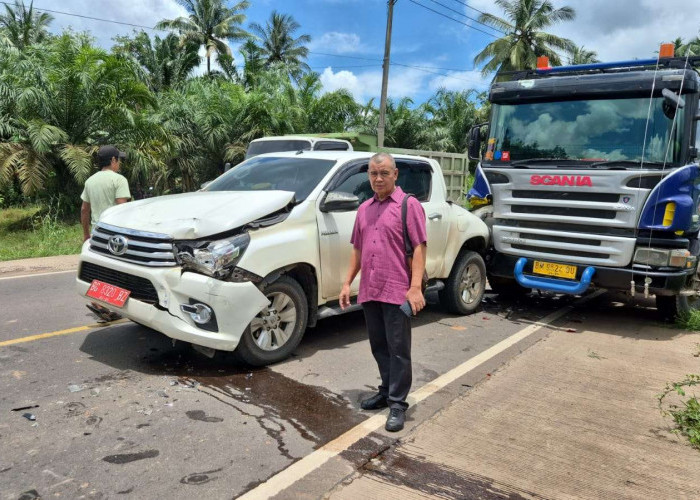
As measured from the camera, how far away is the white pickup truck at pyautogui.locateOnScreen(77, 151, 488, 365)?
4367mm

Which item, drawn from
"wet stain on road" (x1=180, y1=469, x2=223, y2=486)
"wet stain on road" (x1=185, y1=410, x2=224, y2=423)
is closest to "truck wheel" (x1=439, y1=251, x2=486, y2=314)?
"wet stain on road" (x1=185, y1=410, x2=224, y2=423)

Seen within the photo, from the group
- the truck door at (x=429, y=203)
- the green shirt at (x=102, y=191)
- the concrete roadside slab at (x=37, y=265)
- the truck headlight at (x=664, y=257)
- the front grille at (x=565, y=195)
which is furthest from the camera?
the concrete roadside slab at (x=37, y=265)

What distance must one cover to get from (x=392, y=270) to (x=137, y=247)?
2.16 meters

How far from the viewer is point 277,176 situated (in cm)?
572

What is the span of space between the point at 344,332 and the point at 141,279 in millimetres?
2361

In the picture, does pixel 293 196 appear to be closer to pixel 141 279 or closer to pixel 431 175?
pixel 141 279

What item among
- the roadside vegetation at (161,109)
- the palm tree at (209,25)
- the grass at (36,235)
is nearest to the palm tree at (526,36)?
the roadside vegetation at (161,109)

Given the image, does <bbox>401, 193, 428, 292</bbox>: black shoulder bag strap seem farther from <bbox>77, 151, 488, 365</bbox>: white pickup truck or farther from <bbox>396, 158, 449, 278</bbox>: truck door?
<bbox>396, 158, 449, 278</bbox>: truck door

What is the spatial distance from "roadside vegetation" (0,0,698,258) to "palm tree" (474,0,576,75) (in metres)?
0.06

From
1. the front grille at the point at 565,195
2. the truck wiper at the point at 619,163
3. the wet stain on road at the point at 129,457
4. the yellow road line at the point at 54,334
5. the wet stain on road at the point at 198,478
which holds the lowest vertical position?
the wet stain on road at the point at 198,478

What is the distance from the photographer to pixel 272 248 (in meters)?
4.64

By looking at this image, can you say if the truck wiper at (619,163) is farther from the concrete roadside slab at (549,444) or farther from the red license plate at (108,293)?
the red license plate at (108,293)

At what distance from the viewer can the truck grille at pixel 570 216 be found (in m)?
6.28

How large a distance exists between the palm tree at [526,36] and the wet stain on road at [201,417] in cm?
3340
